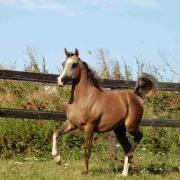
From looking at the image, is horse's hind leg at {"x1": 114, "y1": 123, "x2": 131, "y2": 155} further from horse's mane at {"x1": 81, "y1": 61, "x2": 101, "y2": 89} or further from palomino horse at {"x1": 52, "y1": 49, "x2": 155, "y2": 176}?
horse's mane at {"x1": 81, "y1": 61, "x2": 101, "y2": 89}

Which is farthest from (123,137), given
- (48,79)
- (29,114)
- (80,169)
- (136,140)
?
(48,79)

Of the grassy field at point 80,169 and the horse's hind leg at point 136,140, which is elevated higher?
the horse's hind leg at point 136,140

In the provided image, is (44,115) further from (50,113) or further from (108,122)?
(108,122)

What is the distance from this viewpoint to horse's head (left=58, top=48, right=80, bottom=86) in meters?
8.58

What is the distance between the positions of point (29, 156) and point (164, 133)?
3645 mm

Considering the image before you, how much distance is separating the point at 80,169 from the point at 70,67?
6.83 feet

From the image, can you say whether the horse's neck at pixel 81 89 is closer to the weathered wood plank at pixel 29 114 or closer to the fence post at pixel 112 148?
the weathered wood plank at pixel 29 114

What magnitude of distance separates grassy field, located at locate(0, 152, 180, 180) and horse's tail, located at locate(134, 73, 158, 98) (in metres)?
1.42

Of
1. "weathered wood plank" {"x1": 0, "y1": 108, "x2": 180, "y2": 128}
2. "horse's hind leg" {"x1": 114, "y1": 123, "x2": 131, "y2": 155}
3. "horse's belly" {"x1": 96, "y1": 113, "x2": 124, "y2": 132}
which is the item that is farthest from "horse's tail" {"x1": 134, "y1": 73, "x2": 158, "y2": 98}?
"weathered wood plank" {"x1": 0, "y1": 108, "x2": 180, "y2": 128}

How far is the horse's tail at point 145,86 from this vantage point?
1013cm

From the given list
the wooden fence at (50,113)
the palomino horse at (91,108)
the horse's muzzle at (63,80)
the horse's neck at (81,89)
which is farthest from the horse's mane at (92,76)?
the wooden fence at (50,113)

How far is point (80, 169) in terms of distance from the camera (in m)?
9.72

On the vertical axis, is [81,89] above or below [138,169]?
above

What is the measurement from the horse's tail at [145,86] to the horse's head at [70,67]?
5.60 ft
